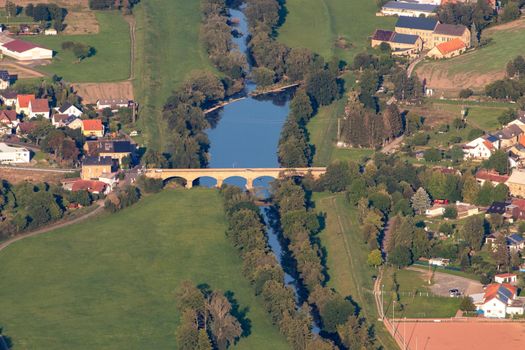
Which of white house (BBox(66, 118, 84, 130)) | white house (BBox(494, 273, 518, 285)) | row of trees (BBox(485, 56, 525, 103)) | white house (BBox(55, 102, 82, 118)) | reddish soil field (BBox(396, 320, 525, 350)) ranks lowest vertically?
reddish soil field (BBox(396, 320, 525, 350))

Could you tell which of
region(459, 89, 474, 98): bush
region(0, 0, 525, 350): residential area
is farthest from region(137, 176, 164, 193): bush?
region(459, 89, 474, 98): bush

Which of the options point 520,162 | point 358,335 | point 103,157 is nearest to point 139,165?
point 103,157

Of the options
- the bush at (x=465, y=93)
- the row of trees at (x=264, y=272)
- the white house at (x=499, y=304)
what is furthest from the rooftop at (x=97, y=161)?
A: the white house at (x=499, y=304)

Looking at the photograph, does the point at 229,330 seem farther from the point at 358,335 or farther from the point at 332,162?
the point at 332,162

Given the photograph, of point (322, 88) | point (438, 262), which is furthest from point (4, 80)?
point (438, 262)

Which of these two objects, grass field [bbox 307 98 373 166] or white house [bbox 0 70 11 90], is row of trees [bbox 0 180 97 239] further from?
white house [bbox 0 70 11 90]
